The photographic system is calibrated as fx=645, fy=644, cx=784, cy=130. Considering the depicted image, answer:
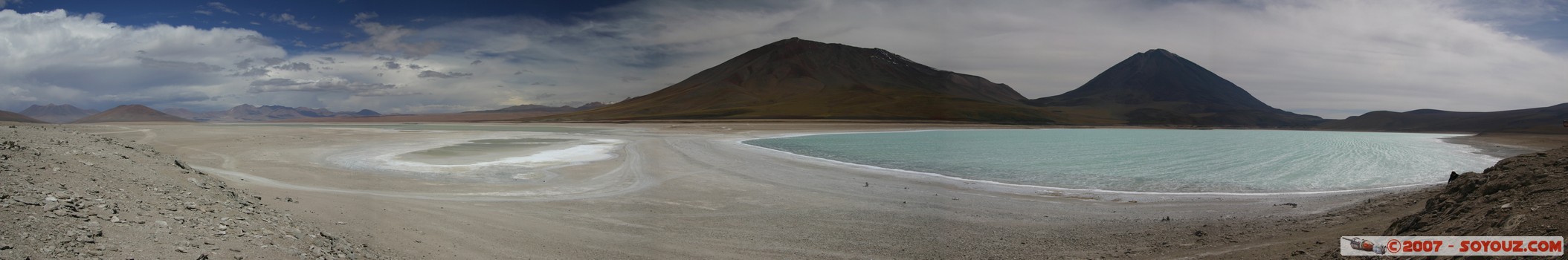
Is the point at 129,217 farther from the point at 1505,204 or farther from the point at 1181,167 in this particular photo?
the point at 1181,167

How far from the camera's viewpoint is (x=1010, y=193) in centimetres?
1359

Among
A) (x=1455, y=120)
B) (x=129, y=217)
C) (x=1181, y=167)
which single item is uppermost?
(x=1455, y=120)

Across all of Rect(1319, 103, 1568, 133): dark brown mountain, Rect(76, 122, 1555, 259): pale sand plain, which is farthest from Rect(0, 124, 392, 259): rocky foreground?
Rect(1319, 103, 1568, 133): dark brown mountain

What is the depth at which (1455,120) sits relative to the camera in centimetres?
12588

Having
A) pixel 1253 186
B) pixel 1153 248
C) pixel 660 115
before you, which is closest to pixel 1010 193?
pixel 1153 248

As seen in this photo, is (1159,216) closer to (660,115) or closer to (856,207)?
(856,207)

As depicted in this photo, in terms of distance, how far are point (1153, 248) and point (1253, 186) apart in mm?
10900

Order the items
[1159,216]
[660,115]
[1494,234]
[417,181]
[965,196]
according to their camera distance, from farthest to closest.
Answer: [660,115] → [417,181] → [965,196] → [1159,216] → [1494,234]

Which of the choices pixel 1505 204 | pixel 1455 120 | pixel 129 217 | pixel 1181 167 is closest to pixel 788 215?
pixel 129 217

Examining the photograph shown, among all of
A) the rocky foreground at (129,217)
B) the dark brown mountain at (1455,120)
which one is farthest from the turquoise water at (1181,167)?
the dark brown mountain at (1455,120)

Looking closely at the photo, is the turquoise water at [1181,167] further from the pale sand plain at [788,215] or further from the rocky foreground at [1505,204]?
the rocky foreground at [1505,204]

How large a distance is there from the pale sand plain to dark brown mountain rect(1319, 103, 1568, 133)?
421 feet

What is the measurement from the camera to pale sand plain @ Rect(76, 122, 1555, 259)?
25.2 ft

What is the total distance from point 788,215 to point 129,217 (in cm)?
757
